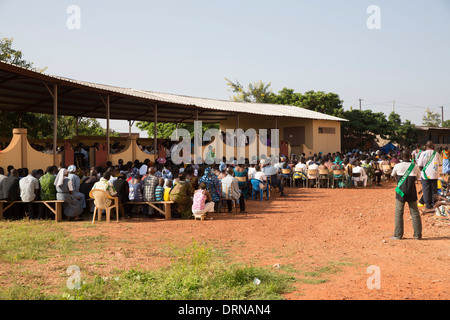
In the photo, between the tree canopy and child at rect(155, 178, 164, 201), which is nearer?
child at rect(155, 178, 164, 201)

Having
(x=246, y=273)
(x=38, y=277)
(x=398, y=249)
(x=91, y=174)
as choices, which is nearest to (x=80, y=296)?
(x=38, y=277)

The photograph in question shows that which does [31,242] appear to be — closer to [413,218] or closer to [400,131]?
[413,218]

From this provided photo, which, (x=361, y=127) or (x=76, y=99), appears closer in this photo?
(x=76, y=99)

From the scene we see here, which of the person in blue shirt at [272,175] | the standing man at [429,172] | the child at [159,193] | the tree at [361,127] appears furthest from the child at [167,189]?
the tree at [361,127]

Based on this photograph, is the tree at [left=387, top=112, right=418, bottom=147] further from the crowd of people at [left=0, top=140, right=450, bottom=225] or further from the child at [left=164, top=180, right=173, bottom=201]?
the child at [left=164, top=180, right=173, bottom=201]

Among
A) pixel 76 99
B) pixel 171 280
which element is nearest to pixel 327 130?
pixel 76 99

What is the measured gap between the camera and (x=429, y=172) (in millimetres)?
9789

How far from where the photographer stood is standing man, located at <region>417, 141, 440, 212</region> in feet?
32.1

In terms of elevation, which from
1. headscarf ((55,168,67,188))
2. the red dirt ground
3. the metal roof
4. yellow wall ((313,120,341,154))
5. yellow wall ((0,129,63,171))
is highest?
the metal roof

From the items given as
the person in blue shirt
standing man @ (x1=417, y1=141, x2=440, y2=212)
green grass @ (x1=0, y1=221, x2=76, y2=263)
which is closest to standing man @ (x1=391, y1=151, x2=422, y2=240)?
standing man @ (x1=417, y1=141, x2=440, y2=212)

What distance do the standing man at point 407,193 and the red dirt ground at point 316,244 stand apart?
0.24 m

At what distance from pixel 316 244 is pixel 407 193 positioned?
191cm

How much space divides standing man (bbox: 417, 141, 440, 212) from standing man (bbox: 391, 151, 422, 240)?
8.02 feet
